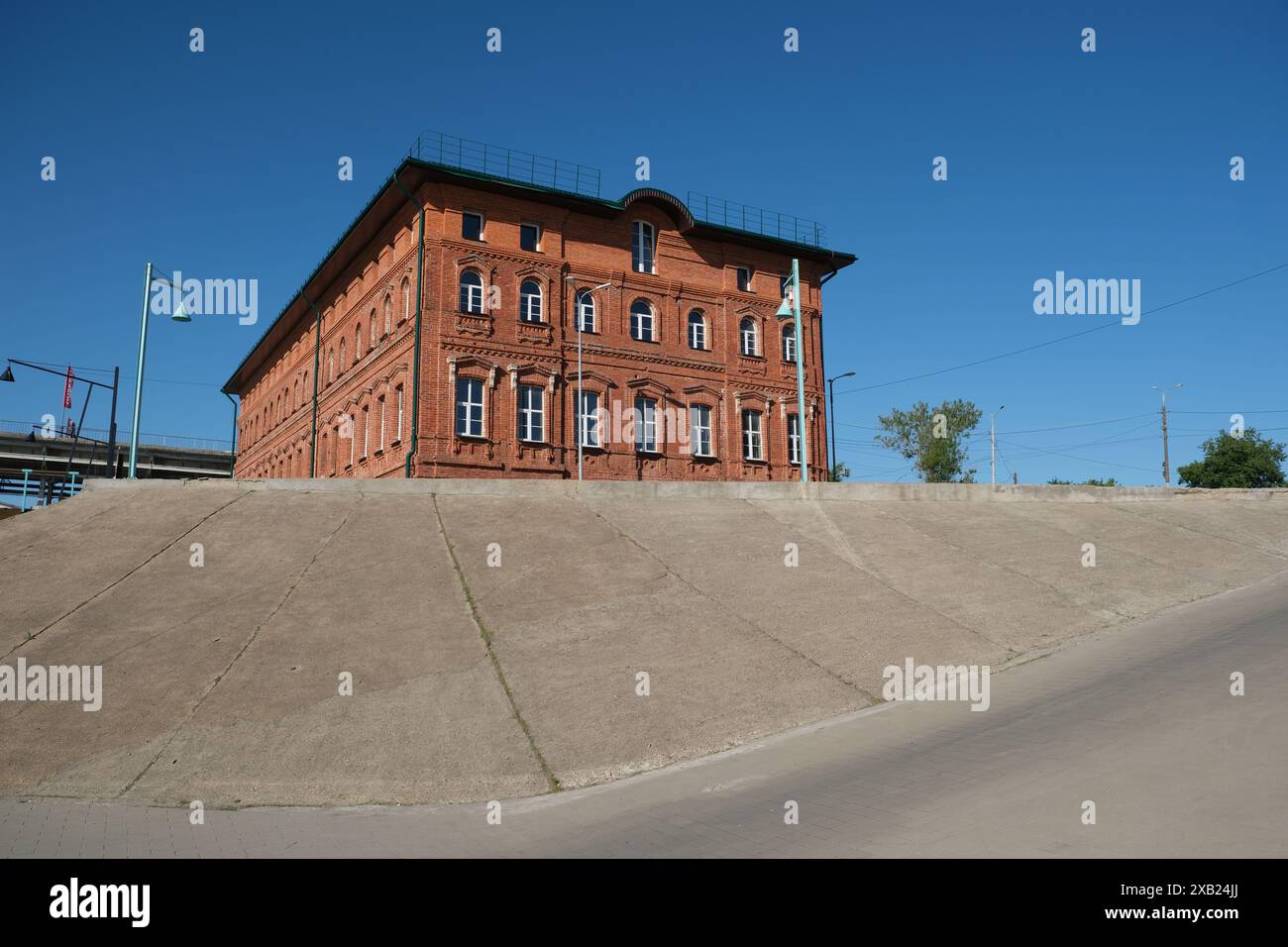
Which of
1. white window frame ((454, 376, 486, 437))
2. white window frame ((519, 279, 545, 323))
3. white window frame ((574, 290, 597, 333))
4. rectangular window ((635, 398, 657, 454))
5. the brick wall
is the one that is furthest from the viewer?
rectangular window ((635, 398, 657, 454))

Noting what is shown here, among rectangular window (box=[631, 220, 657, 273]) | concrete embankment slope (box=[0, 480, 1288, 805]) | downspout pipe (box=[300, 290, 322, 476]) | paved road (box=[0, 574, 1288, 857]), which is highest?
rectangular window (box=[631, 220, 657, 273])

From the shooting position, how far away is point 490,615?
14.5 meters

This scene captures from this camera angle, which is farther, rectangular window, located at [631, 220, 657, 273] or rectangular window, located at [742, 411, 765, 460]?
rectangular window, located at [742, 411, 765, 460]

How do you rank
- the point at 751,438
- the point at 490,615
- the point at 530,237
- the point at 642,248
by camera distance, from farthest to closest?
the point at 751,438 < the point at 642,248 < the point at 530,237 < the point at 490,615

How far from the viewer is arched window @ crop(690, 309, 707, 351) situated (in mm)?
37969

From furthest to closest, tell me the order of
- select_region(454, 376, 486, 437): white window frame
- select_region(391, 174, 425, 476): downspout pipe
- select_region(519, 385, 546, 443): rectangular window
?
select_region(519, 385, 546, 443): rectangular window
select_region(454, 376, 486, 437): white window frame
select_region(391, 174, 425, 476): downspout pipe

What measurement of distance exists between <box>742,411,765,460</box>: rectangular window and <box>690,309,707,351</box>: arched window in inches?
136

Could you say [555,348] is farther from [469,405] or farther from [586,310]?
[469,405]

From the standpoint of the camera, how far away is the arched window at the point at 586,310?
1378 inches

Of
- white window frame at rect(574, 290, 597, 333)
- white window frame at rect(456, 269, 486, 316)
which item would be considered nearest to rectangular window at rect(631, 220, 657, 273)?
white window frame at rect(574, 290, 597, 333)

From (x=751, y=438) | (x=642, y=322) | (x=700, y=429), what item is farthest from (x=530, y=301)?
(x=751, y=438)

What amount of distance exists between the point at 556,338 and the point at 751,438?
975cm

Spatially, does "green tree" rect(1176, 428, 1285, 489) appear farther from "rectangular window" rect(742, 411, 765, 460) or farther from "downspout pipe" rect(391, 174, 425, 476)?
"downspout pipe" rect(391, 174, 425, 476)

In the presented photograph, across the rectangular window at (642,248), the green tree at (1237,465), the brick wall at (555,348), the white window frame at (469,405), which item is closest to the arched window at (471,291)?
the brick wall at (555,348)
